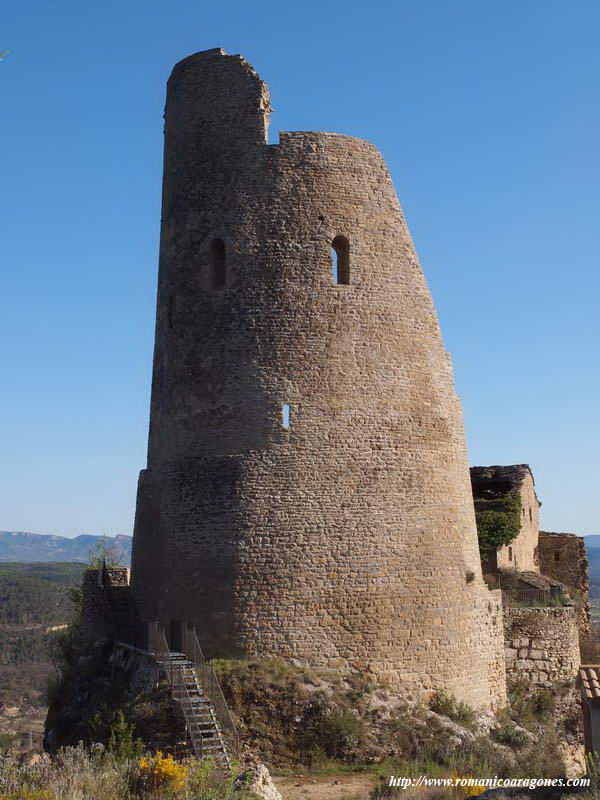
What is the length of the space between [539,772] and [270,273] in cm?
983

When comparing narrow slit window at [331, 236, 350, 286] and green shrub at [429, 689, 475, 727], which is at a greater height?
narrow slit window at [331, 236, 350, 286]

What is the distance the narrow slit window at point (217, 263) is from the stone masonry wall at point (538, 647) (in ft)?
29.7

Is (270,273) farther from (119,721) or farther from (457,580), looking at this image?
(119,721)

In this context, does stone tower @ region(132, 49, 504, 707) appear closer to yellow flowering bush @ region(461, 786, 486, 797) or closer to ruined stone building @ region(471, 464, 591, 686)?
ruined stone building @ region(471, 464, 591, 686)

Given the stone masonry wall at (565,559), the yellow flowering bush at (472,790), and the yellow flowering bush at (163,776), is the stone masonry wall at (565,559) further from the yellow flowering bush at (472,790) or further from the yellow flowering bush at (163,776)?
the yellow flowering bush at (163,776)

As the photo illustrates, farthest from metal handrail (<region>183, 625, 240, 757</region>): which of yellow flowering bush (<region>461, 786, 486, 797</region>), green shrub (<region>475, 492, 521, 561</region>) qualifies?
green shrub (<region>475, 492, 521, 561</region>)

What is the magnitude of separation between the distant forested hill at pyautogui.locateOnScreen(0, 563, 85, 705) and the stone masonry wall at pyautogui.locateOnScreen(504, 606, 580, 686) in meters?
41.3

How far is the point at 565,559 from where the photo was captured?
31.3 m

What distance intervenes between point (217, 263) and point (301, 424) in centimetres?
369

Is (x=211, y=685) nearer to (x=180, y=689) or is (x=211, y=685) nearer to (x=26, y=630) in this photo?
(x=180, y=689)

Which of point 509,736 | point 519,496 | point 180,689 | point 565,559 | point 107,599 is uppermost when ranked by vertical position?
point 519,496

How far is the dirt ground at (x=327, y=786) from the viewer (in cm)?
1453

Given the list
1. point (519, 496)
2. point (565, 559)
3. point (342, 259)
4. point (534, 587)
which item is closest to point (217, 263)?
point (342, 259)

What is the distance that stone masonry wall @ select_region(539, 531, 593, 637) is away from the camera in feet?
100
